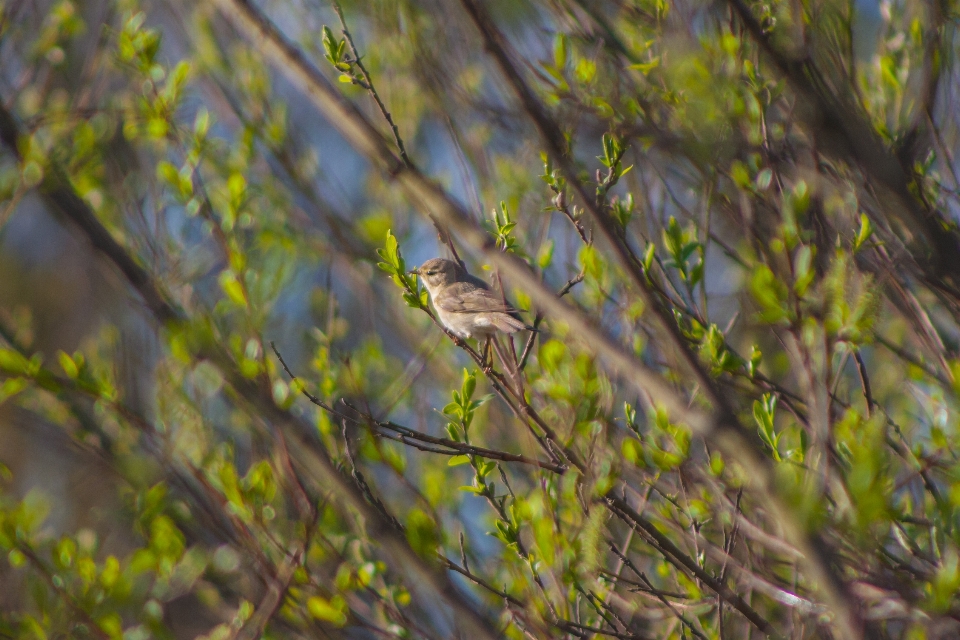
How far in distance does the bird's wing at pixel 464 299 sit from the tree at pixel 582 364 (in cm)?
71

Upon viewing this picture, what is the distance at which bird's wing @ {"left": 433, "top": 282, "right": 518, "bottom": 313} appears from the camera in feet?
15.3

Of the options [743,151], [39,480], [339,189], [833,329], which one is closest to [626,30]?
[743,151]

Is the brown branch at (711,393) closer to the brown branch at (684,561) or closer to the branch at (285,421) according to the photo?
the brown branch at (684,561)

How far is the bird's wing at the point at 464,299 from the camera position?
467 cm

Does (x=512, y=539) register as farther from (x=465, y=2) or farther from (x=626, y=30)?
(x=626, y=30)

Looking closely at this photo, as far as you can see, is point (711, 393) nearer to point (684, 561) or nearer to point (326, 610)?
point (684, 561)

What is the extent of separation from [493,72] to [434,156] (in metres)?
3.16

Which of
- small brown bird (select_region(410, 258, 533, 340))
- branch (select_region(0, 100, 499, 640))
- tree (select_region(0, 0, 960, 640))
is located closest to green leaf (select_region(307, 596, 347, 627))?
tree (select_region(0, 0, 960, 640))

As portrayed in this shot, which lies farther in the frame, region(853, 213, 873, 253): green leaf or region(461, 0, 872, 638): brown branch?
region(853, 213, 873, 253): green leaf

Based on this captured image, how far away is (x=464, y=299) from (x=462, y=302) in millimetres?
28

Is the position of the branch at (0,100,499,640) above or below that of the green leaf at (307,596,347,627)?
above

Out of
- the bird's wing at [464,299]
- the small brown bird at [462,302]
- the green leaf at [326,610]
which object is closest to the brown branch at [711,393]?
the green leaf at [326,610]

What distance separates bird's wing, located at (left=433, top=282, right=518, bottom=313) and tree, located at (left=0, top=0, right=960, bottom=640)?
2.34ft

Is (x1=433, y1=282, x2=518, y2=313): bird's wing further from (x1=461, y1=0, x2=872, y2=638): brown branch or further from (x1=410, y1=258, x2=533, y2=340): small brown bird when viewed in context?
(x1=461, y1=0, x2=872, y2=638): brown branch
